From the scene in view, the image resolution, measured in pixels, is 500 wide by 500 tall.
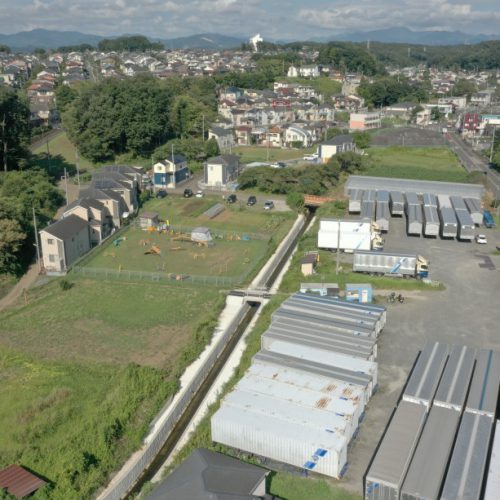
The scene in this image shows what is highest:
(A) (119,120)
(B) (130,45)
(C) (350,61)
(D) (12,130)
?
(B) (130,45)

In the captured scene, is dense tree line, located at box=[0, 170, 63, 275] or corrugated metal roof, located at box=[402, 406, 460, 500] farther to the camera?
dense tree line, located at box=[0, 170, 63, 275]

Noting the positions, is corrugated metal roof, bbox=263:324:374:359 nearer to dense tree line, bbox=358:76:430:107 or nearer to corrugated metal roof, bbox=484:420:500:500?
corrugated metal roof, bbox=484:420:500:500

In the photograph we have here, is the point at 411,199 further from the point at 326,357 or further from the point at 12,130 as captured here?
the point at 12,130

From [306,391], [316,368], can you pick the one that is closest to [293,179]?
[316,368]

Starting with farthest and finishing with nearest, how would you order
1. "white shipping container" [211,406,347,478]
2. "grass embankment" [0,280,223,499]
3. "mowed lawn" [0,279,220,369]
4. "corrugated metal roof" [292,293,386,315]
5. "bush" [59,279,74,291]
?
1. "bush" [59,279,74,291]
2. "corrugated metal roof" [292,293,386,315]
3. "mowed lawn" [0,279,220,369]
4. "grass embankment" [0,280,223,499]
5. "white shipping container" [211,406,347,478]

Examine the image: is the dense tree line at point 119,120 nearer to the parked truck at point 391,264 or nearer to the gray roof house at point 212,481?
the parked truck at point 391,264

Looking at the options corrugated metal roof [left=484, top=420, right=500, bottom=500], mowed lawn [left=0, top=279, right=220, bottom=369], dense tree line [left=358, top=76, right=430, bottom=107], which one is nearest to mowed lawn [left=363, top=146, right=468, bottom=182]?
mowed lawn [left=0, top=279, right=220, bottom=369]

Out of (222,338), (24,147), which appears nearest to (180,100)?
(24,147)
